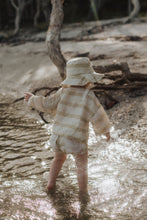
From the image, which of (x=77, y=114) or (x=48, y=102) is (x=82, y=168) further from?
(x=48, y=102)

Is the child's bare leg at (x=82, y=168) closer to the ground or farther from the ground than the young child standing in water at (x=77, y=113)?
closer to the ground

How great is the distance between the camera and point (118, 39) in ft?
36.1

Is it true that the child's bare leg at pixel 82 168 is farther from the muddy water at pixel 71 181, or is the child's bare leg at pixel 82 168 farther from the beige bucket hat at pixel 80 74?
the beige bucket hat at pixel 80 74

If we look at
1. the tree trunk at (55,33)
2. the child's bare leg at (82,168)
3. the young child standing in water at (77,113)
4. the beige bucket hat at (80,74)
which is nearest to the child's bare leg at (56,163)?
the young child standing in water at (77,113)

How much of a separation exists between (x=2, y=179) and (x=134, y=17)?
12887 millimetres

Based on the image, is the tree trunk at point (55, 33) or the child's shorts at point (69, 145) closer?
the child's shorts at point (69, 145)

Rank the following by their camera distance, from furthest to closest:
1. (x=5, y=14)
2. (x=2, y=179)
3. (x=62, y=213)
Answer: (x=5, y=14)
(x=2, y=179)
(x=62, y=213)

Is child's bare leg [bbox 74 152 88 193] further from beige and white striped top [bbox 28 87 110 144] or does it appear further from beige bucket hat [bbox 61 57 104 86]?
beige bucket hat [bbox 61 57 104 86]

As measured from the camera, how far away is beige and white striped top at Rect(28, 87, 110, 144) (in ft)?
9.92

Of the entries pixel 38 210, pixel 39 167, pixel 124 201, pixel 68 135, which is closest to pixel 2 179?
pixel 39 167

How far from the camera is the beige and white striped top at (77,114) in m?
3.02

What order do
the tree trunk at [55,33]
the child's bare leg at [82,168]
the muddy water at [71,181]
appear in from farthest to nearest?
the tree trunk at [55,33] < the child's bare leg at [82,168] < the muddy water at [71,181]

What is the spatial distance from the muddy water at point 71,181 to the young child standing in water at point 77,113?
0.36m

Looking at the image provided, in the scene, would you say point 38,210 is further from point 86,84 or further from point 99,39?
point 99,39
